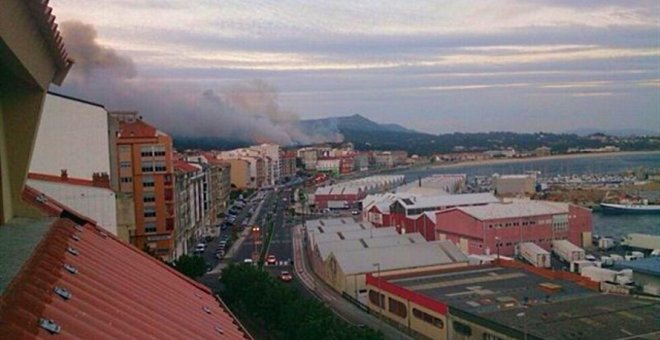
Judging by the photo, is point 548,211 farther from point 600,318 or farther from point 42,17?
point 42,17

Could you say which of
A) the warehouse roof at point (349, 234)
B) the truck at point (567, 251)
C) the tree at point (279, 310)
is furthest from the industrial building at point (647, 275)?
the warehouse roof at point (349, 234)

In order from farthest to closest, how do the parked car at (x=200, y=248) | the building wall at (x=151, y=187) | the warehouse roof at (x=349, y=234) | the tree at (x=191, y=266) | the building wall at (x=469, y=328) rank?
the parked car at (x=200, y=248)
the warehouse roof at (x=349, y=234)
the building wall at (x=151, y=187)
the tree at (x=191, y=266)
the building wall at (x=469, y=328)

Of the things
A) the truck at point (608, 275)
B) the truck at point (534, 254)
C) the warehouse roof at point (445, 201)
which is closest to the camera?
the truck at point (608, 275)

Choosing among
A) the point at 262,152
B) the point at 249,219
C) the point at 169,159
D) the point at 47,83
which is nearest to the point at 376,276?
the point at 169,159

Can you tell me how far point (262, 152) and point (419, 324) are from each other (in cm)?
2176

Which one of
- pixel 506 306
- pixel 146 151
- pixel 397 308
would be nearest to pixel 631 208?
pixel 146 151

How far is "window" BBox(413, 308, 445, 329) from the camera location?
523cm

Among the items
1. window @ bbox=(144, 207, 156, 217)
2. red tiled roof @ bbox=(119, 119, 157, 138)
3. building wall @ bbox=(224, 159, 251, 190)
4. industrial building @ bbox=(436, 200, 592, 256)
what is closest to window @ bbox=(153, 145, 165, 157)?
red tiled roof @ bbox=(119, 119, 157, 138)

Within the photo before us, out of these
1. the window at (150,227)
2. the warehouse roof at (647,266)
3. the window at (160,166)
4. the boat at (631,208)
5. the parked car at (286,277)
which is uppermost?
the window at (160,166)

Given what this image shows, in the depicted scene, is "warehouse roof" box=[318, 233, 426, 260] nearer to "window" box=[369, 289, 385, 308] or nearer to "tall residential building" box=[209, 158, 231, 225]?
"window" box=[369, 289, 385, 308]

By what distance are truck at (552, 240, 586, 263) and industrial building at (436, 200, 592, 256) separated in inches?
8.1

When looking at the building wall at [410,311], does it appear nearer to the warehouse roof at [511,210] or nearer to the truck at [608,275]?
the truck at [608,275]

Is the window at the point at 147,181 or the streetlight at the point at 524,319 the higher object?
the window at the point at 147,181

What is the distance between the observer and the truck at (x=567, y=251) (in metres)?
9.34
